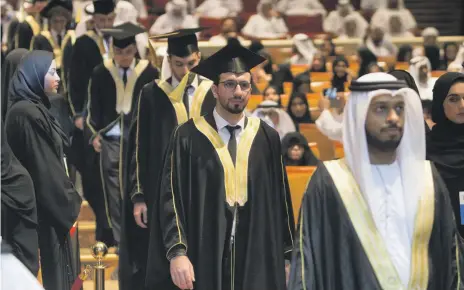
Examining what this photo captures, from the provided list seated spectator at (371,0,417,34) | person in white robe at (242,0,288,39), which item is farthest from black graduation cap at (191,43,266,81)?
seated spectator at (371,0,417,34)

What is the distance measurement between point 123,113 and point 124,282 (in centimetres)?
239

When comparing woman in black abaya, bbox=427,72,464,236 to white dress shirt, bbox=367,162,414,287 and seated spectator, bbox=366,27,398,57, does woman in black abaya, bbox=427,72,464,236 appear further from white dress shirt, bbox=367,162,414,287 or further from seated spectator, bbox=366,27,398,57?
seated spectator, bbox=366,27,398,57

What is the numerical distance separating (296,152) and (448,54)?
903cm

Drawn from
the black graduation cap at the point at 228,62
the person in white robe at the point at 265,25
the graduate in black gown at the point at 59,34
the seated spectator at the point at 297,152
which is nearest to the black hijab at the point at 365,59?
the person in white robe at the point at 265,25

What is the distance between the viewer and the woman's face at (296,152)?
39.2 ft

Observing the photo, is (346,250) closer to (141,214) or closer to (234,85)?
(234,85)

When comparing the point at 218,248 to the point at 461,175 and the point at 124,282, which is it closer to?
the point at 461,175

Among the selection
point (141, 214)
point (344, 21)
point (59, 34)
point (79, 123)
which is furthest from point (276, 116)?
point (344, 21)

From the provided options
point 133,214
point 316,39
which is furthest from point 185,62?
point 316,39

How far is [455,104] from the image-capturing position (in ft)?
23.9

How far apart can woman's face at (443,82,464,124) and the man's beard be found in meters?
1.70

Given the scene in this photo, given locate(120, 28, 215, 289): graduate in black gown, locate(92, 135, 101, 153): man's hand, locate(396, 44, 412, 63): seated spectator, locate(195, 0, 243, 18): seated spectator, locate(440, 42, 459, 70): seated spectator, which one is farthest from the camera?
locate(195, 0, 243, 18): seated spectator

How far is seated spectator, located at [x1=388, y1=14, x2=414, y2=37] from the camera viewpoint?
23859mm

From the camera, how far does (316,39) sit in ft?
74.8
